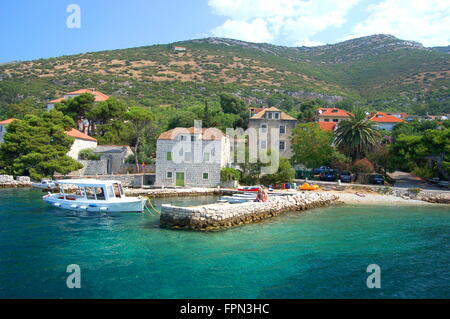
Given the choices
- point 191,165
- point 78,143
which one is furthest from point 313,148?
point 78,143

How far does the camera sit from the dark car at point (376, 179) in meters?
39.1

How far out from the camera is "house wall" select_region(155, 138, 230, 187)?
3747 cm

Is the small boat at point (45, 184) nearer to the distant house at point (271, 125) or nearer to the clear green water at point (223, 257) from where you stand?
the clear green water at point (223, 257)

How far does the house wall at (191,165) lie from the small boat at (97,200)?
12.0m

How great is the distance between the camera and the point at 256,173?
38938mm

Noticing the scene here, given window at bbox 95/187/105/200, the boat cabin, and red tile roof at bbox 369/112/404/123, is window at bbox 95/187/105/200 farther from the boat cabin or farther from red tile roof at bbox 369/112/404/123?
red tile roof at bbox 369/112/404/123

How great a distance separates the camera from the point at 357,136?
4097 cm

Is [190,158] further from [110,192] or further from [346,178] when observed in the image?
[346,178]

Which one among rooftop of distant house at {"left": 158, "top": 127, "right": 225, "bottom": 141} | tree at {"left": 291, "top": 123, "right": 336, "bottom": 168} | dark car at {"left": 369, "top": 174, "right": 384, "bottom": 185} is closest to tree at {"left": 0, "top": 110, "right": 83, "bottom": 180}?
Answer: rooftop of distant house at {"left": 158, "top": 127, "right": 225, "bottom": 141}

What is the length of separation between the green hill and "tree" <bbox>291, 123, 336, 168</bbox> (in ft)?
143

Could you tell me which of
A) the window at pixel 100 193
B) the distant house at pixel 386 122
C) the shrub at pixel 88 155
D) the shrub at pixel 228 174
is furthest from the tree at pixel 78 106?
the distant house at pixel 386 122

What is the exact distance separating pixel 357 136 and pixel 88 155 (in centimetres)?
3221
